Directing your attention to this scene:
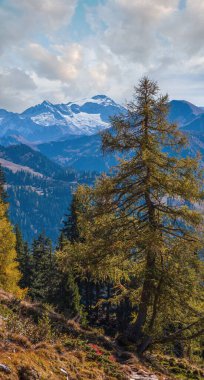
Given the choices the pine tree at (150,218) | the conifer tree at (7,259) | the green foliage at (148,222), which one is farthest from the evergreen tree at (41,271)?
the pine tree at (150,218)

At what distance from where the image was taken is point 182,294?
15.0 m

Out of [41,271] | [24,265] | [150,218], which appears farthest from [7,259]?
[41,271]

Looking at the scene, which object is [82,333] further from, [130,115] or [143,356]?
[130,115]

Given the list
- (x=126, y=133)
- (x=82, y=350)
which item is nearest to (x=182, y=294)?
(x=82, y=350)

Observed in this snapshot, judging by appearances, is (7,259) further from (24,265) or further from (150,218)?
(24,265)

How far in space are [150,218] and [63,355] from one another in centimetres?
687

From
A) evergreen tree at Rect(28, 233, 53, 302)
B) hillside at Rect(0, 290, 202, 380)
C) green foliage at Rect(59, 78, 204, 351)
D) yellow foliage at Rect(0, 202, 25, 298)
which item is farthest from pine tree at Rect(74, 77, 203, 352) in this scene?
evergreen tree at Rect(28, 233, 53, 302)

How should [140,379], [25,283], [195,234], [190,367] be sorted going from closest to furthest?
[140,379]
[195,234]
[190,367]
[25,283]

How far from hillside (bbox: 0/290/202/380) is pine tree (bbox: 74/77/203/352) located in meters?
Result: 1.87

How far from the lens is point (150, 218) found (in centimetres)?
1603

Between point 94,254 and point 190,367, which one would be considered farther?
point 190,367

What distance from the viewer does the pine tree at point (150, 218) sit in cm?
1506

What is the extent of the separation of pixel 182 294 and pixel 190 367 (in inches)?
202

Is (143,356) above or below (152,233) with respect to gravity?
below
